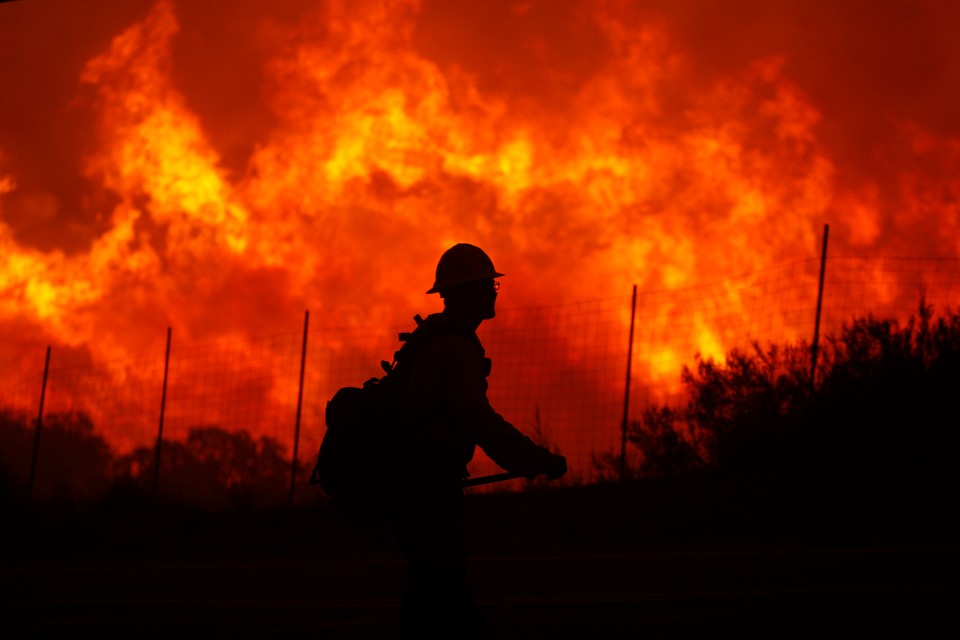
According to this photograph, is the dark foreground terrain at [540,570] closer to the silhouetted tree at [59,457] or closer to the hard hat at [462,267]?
the silhouetted tree at [59,457]

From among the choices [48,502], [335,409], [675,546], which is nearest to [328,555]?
[675,546]

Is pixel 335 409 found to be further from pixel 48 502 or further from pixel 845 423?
pixel 48 502

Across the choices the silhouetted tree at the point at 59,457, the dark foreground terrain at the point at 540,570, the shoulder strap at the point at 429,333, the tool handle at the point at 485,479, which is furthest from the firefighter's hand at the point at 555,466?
the silhouetted tree at the point at 59,457

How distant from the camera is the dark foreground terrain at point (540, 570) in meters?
8.53

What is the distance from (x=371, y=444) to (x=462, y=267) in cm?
86

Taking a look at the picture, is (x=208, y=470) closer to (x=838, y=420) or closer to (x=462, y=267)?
(x=838, y=420)

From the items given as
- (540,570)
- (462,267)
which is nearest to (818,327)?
(540,570)

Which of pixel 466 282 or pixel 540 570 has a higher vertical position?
pixel 466 282

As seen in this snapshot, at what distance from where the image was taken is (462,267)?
609 centimetres

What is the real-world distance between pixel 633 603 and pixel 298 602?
7.69 ft

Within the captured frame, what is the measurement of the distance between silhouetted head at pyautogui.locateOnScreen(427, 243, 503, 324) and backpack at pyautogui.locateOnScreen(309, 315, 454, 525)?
0.86ft

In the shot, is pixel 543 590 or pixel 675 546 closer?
pixel 543 590

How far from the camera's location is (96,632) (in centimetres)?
859

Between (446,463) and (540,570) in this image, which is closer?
(446,463)
